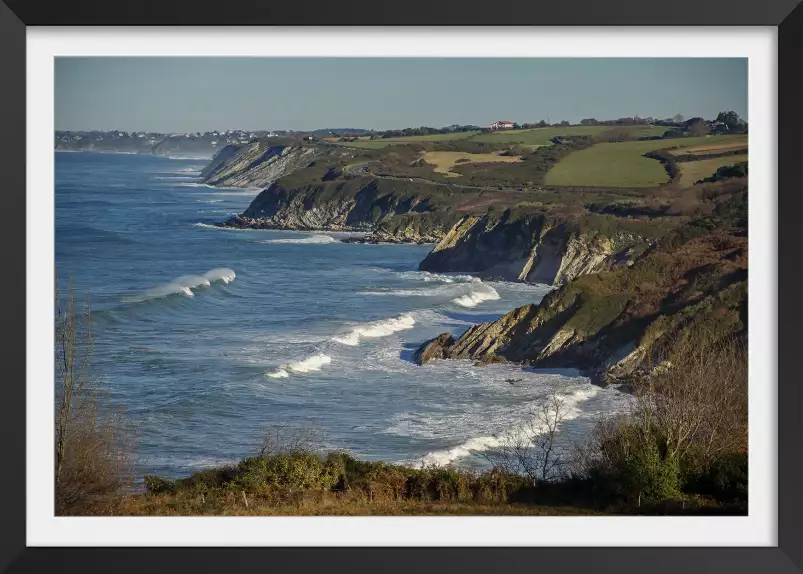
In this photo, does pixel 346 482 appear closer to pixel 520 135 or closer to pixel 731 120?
pixel 520 135

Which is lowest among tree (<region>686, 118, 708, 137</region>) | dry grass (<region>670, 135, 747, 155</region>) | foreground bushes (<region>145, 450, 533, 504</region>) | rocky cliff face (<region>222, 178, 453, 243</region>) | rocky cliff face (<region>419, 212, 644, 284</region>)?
foreground bushes (<region>145, 450, 533, 504</region>)

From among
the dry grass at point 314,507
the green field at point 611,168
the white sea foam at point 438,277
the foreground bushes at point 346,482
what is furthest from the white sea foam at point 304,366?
the green field at point 611,168

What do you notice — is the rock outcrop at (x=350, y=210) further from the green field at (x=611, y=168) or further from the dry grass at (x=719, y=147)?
the dry grass at (x=719, y=147)

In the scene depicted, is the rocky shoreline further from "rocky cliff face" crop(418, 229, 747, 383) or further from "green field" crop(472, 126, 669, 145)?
"green field" crop(472, 126, 669, 145)

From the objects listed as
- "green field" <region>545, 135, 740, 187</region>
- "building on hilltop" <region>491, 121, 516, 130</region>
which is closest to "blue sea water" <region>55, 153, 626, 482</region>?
"green field" <region>545, 135, 740, 187</region>

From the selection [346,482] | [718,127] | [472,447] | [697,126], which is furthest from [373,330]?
[718,127]

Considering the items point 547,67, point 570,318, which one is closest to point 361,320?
point 570,318
